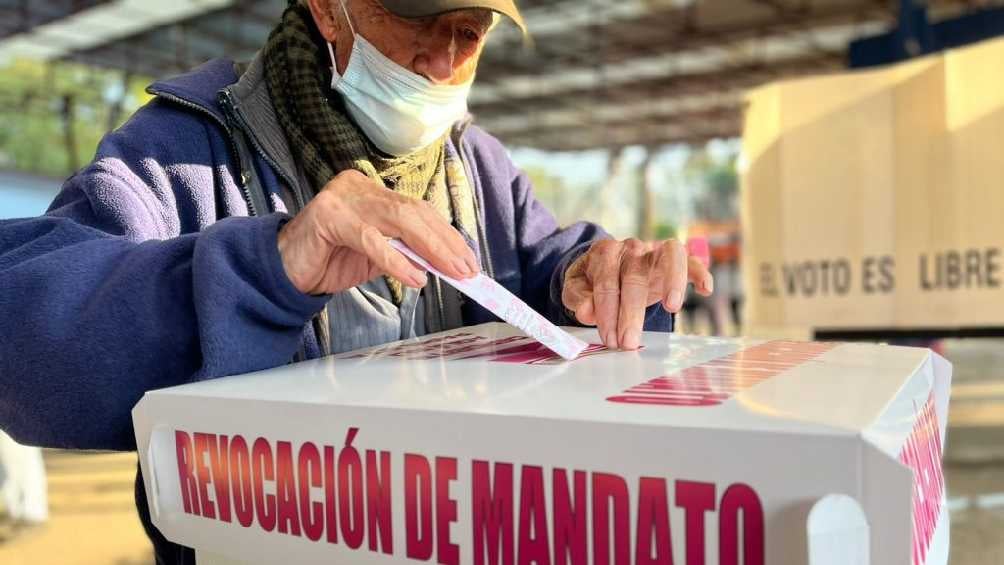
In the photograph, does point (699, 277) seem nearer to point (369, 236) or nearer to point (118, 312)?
point (369, 236)

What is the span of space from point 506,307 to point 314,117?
1.46 ft

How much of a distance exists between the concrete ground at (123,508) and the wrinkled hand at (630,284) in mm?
1662

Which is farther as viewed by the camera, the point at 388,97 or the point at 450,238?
the point at 388,97

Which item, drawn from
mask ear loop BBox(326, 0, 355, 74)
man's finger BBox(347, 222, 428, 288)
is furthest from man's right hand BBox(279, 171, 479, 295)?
mask ear loop BBox(326, 0, 355, 74)

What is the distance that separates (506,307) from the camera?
69 centimetres

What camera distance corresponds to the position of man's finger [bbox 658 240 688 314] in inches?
33.0

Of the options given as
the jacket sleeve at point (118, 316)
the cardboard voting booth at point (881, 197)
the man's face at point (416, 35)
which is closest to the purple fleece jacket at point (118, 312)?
the jacket sleeve at point (118, 316)

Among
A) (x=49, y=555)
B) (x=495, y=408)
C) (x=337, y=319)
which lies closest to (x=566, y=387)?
(x=495, y=408)

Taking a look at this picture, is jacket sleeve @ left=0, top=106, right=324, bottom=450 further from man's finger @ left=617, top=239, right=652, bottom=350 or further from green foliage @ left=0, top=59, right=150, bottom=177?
green foliage @ left=0, top=59, right=150, bottom=177

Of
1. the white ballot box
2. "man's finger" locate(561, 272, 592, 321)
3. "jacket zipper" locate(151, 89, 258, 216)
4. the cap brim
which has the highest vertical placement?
the cap brim

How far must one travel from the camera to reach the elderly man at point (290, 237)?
628mm

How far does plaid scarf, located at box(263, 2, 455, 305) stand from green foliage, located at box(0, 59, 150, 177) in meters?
9.26

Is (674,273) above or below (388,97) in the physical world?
below

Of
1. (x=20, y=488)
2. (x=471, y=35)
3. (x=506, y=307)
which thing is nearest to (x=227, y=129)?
(x=471, y=35)
